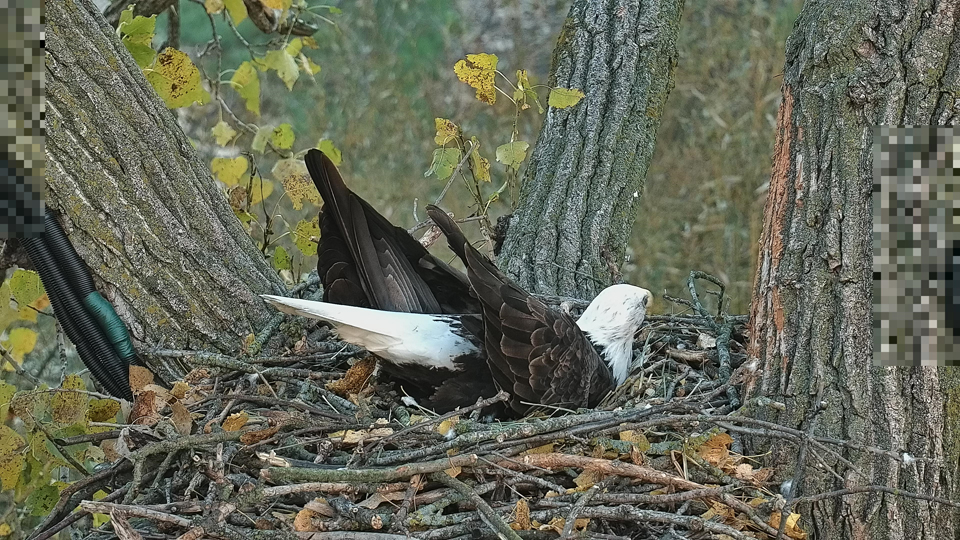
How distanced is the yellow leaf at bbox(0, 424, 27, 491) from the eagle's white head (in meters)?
1.80

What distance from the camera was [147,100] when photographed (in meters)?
2.83

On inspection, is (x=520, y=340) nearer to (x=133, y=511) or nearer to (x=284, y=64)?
(x=133, y=511)

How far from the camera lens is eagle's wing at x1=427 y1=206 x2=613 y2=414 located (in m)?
2.77

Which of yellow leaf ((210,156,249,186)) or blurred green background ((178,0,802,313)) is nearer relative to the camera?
yellow leaf ((210,156,249,186))

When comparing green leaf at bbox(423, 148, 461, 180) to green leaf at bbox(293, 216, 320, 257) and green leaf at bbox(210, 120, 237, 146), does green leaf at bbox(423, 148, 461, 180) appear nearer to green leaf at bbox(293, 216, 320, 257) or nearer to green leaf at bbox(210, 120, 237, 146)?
green leaf at bbox(293, 216, 320, 257)

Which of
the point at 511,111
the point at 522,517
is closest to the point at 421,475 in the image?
the point at 522,517

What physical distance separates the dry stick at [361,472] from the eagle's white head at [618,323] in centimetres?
Result: 115

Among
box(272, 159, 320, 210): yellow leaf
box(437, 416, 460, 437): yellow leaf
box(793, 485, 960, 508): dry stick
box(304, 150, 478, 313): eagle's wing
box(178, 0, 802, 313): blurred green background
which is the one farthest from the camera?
box(178, 0, 802, 313): blurred green background

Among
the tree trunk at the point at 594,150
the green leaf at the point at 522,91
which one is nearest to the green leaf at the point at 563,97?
the green leaf at the point at 522,91

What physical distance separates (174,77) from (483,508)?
183 centimetres

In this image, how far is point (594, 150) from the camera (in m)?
3.59

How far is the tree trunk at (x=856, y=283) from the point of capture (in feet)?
7.18

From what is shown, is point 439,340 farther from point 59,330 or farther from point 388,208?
point 388,208

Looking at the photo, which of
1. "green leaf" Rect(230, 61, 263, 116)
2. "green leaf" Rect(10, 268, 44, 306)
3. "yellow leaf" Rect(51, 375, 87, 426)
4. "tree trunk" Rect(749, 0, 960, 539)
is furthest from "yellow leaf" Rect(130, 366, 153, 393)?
"tree trunk" Rect(749, 0, 960, 539)
